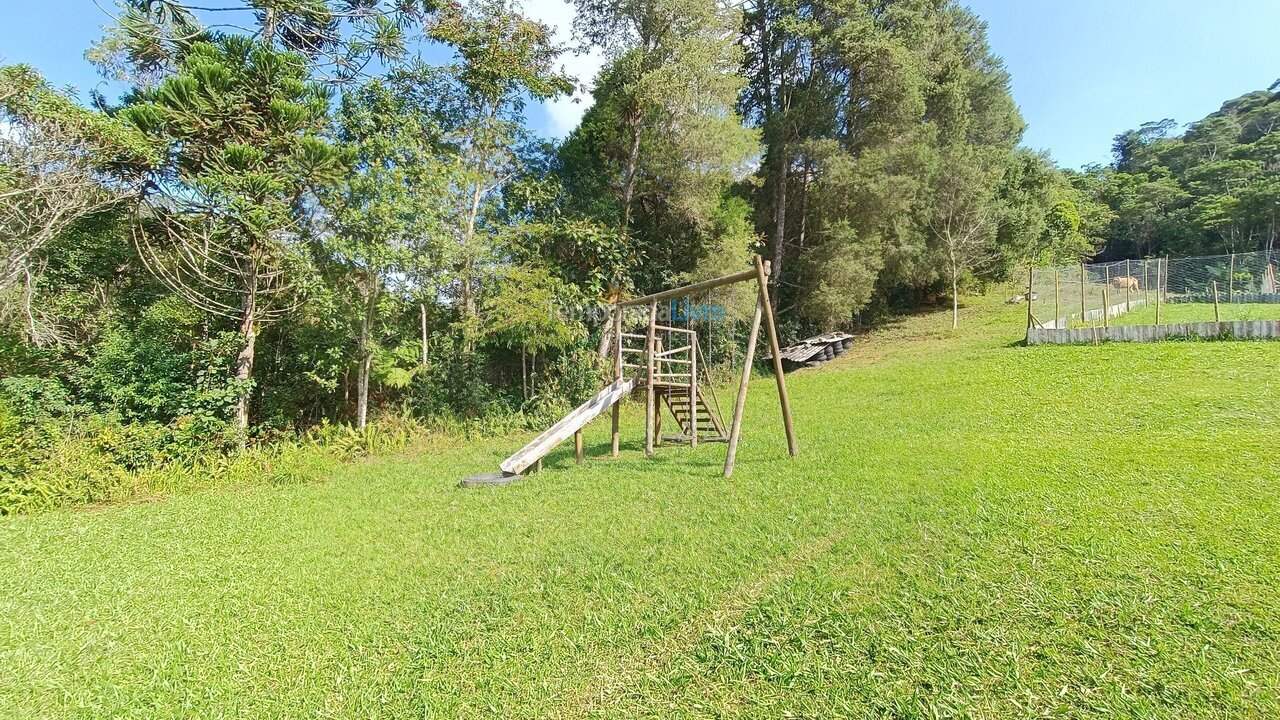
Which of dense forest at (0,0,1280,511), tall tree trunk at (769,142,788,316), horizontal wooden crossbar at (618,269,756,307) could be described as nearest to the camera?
horizontal wooden crossbar at (618,269,756,307)

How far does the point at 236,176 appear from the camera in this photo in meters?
7.36

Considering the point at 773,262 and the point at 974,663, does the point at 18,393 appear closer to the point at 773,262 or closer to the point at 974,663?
the point at 974,663

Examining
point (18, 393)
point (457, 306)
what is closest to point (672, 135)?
point (457, 306)

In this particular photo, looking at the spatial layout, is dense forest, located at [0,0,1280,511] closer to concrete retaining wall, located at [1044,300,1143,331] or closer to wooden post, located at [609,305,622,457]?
wooden post, located at [609,305,622,457]

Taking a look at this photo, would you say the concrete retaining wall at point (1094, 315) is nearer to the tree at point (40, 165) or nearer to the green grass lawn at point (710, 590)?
the green grass lawn at point (710, 590)

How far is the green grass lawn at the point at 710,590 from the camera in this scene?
2348 millimetres

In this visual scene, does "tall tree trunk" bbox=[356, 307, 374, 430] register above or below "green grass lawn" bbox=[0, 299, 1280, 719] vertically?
above

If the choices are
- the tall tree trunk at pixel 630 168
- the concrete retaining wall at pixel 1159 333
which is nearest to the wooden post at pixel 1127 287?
the concrete retaining wall at pixel 1159 333

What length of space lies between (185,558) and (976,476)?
791cm

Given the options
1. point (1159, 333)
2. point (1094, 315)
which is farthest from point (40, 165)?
point (1094, 315)

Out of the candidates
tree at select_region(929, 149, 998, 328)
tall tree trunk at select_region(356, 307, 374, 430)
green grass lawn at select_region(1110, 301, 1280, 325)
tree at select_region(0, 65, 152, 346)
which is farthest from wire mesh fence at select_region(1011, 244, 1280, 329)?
tree at select_region(0, 65, 152, 346)

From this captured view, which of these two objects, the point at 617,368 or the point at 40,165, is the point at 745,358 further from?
the point at 40,165

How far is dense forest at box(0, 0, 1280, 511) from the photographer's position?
7.02 meters

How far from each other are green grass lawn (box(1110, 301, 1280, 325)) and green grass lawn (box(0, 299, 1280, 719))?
30.8 ft
